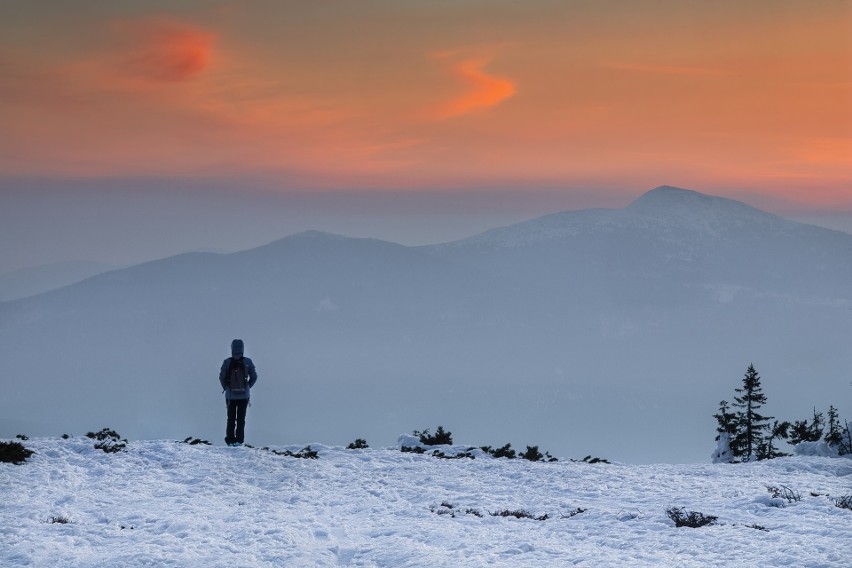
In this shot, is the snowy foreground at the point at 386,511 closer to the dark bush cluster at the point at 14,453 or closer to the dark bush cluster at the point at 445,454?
the dark bush cluster at the point at 14,453

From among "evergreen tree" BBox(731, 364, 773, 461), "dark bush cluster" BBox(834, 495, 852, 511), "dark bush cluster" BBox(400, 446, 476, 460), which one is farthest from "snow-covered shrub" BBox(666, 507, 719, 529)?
"evergreen tree" BBox(731, 364, 773, 461)

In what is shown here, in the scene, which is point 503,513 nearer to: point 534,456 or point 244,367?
point 534,456

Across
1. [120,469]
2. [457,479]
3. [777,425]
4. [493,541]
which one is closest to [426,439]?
[457,479]

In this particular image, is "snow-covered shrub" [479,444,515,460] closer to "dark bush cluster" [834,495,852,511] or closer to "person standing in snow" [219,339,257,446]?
"person standing in snow" [219,339,257,446]

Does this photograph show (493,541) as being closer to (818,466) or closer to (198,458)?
(198,458)

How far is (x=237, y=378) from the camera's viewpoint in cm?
2658

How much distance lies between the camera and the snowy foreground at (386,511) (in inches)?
576

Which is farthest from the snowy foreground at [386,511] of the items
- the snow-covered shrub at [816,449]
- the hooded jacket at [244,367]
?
the snow-covered shrub at [816,449]

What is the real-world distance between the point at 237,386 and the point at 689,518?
14.4 meters

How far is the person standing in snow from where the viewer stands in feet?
87.0

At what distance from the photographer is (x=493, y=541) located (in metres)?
15.8

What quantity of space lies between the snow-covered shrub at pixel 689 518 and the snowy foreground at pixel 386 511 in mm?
198

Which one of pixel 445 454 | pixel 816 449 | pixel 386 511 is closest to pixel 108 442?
pixel 445 454

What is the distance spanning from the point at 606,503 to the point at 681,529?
355 cm
